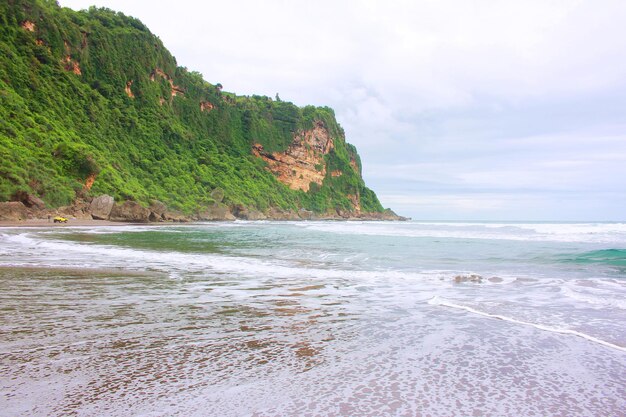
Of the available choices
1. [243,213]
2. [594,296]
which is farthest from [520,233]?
[243,213]

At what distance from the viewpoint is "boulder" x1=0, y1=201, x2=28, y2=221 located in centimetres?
3140

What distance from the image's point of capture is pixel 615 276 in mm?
10250

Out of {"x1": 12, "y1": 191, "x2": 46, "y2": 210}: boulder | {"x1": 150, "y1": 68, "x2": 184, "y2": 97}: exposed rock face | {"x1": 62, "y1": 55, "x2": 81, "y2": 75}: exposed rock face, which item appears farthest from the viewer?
{"x1": 150, "y1": 68, "x2": 184, "y2": 97}: exposed rock face

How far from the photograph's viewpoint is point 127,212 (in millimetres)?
43000

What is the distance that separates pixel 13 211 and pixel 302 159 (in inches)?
3273

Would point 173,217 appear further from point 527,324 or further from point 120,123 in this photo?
point 527,324

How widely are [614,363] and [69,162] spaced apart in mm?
48884

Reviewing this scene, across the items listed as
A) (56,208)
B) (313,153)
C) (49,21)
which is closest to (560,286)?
(56,208)

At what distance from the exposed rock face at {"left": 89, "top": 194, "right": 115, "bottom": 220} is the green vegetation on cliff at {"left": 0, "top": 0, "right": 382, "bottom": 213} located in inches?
72.0

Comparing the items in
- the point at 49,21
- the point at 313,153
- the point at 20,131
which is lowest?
the point at 20,131

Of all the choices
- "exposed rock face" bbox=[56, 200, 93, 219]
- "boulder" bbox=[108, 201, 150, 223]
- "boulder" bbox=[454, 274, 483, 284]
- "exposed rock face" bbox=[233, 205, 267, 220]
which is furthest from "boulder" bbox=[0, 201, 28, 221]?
"exposed rock face" bbox=[233, 205, 267, 220]

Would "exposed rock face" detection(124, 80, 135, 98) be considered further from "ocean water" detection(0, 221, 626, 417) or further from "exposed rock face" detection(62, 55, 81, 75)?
"ocean water" detection(0, 221, 626, 417)

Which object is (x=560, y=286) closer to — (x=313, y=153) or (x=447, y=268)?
(x=447, y=268)

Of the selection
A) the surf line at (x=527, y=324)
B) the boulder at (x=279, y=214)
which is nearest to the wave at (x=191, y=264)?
the surf line at (x=527, y=324)
